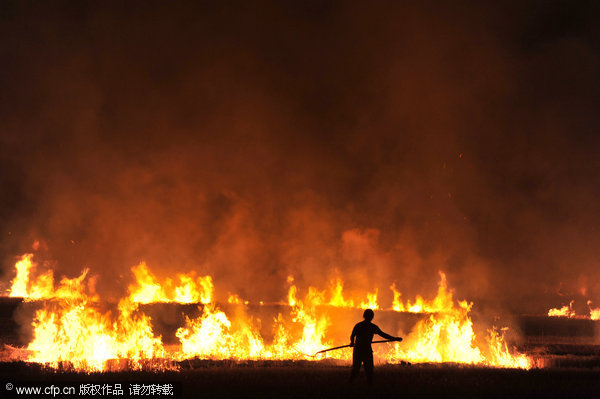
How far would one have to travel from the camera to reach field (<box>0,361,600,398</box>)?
465 inches

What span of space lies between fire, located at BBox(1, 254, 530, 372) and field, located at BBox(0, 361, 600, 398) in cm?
190

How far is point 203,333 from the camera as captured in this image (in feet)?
64.3

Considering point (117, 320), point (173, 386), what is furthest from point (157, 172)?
point (173, 386)

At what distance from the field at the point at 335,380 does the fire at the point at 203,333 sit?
1.90 metres

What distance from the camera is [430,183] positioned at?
34594 millimetres

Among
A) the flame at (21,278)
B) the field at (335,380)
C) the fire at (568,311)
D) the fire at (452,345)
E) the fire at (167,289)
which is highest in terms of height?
the flame at (21,278)

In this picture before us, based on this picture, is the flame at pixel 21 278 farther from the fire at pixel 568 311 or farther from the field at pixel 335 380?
the fire at pixel 568 311

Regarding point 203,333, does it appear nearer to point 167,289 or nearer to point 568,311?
point 167,289

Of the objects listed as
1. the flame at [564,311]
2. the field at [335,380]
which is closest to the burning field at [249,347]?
the field at [335,380]

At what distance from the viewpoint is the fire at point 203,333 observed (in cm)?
1811

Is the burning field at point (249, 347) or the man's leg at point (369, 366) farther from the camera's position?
the burning field at point (249, 347)

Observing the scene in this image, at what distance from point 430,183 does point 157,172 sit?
14.5 metres

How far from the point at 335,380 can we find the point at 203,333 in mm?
7053

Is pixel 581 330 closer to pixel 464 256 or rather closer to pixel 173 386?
pixel 464 256
